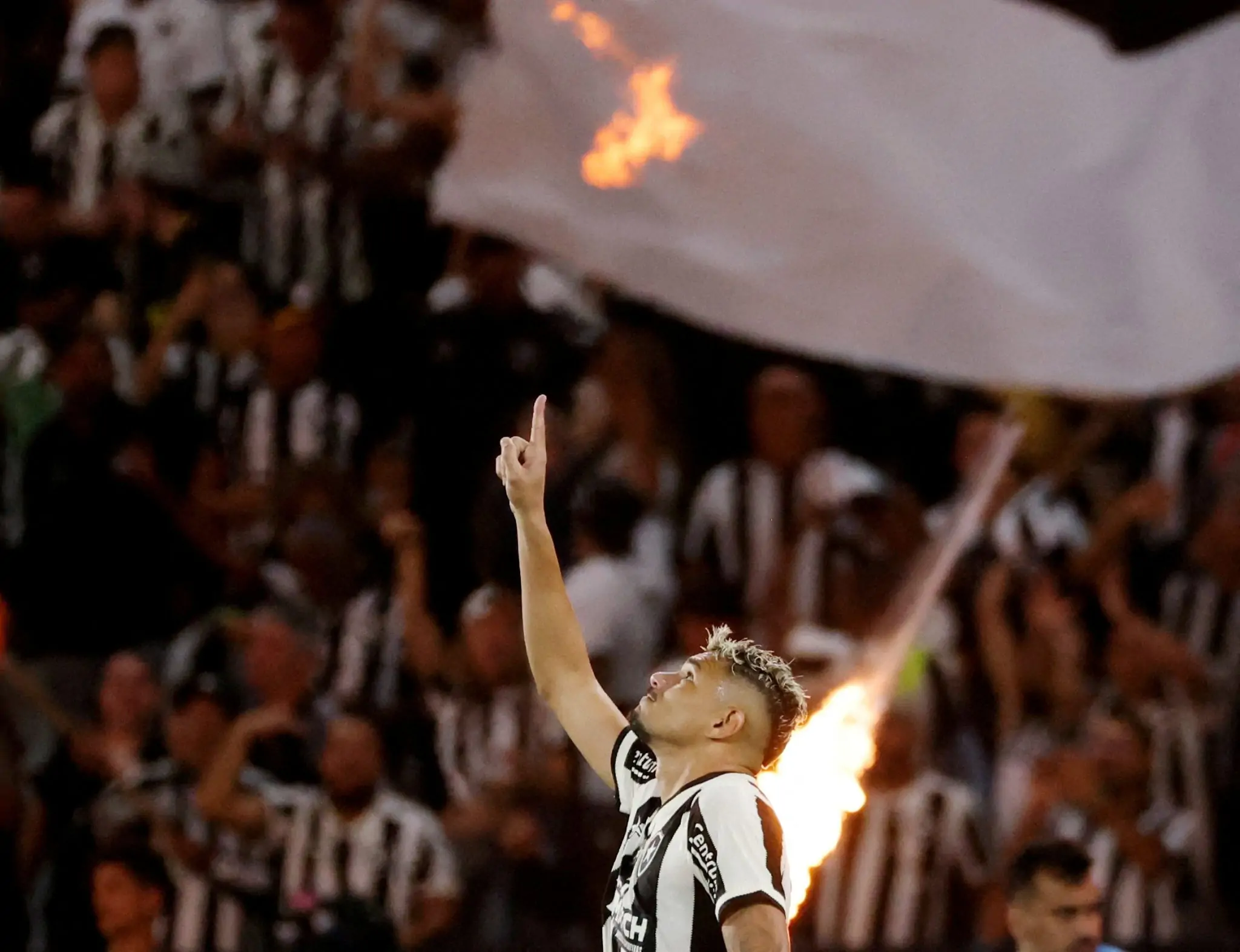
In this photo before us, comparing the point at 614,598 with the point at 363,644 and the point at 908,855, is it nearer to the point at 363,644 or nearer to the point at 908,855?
the point at 363,644

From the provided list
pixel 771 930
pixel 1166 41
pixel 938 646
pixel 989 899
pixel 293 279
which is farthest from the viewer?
pixel 293 279

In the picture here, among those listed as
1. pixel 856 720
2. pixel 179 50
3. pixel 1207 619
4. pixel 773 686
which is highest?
pixel 179 50

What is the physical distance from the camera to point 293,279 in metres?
8.23

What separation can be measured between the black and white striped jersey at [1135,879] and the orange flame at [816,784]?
1331 millimetres

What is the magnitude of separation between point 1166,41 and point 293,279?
3.44m

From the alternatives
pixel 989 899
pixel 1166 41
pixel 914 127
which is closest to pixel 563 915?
pixel 989 899

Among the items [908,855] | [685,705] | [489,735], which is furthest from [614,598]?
[685,705]

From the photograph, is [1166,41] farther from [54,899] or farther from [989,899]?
[54,899]

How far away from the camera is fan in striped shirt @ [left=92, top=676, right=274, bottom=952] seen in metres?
6.39

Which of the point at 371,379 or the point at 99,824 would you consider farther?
the point at 371,379

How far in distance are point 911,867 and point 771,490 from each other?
136 cm

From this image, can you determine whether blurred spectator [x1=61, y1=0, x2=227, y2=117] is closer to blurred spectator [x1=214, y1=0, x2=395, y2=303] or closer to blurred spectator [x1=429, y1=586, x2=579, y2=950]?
blurred spectator [x1=214, y1=0, x2=395, y2=303]

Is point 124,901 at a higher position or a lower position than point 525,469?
A: lower

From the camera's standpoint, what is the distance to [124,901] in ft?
19.7
